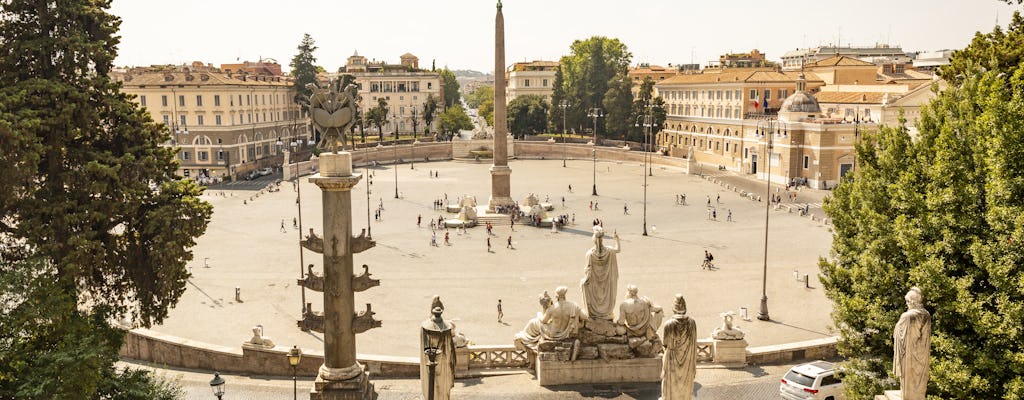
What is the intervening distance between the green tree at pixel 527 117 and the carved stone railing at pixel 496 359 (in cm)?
7461

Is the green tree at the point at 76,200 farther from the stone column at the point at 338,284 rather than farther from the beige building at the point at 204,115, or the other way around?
the beige building at the point at 204,115

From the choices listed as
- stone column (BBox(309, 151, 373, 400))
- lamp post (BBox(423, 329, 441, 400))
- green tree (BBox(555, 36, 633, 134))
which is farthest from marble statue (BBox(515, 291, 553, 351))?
green tree (BBox(555, 36, 633, 134))

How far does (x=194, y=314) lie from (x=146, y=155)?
10.7 meters

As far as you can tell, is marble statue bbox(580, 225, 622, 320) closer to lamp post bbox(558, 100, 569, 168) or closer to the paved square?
the paved square

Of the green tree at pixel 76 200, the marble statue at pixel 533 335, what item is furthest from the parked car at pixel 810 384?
the green tree at pixel 76 200

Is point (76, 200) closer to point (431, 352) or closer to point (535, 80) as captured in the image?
point (431, 352)

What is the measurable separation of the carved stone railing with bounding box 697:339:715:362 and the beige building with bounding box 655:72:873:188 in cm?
3020

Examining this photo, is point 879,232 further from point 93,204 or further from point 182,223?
point 93,204

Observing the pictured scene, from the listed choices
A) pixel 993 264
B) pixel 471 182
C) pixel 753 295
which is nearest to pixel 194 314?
pixel 753 295

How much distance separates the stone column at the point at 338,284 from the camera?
12.0 m

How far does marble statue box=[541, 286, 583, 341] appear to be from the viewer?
47.4ft

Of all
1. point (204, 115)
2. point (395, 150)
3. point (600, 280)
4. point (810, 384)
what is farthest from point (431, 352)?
point (395, 150)

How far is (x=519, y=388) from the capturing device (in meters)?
14.9

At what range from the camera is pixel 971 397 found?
11.0m
